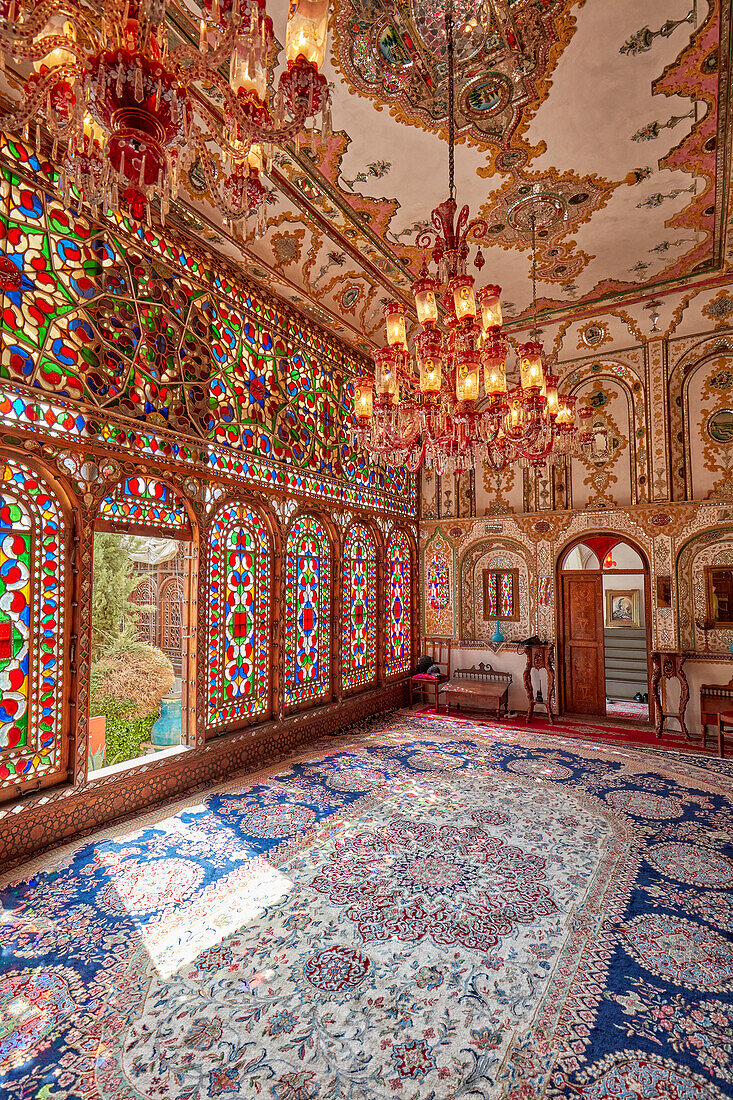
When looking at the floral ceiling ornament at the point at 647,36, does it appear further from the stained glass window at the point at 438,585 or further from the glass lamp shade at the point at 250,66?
the stained glass window at the point at 438,585

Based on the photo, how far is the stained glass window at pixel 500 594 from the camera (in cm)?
849

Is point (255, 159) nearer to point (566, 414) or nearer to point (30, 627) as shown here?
point (30, 627)

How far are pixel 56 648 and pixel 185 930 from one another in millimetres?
2080

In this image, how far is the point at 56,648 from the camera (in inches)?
151

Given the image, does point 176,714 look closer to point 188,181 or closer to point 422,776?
point 422,776

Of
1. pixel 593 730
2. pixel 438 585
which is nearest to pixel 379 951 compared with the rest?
pixel 593 730

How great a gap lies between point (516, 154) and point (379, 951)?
18.6 feet

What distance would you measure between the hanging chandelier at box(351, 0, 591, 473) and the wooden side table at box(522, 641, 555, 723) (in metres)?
3.97

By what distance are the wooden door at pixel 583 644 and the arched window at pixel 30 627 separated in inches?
270

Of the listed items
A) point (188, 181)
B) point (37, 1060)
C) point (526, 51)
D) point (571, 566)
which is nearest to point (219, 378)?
point (188, 181)

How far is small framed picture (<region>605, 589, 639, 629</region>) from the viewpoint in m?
10.1

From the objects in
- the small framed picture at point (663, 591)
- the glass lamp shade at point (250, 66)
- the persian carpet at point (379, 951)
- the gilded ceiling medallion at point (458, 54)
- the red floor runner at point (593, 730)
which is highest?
the gilded ceiling medallion at point (458, 54)

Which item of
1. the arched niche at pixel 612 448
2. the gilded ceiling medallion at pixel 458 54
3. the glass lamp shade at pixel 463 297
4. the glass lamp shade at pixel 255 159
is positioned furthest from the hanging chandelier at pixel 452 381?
the arched niche at pixel 612 448

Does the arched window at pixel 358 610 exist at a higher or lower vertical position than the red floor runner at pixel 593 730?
higher
